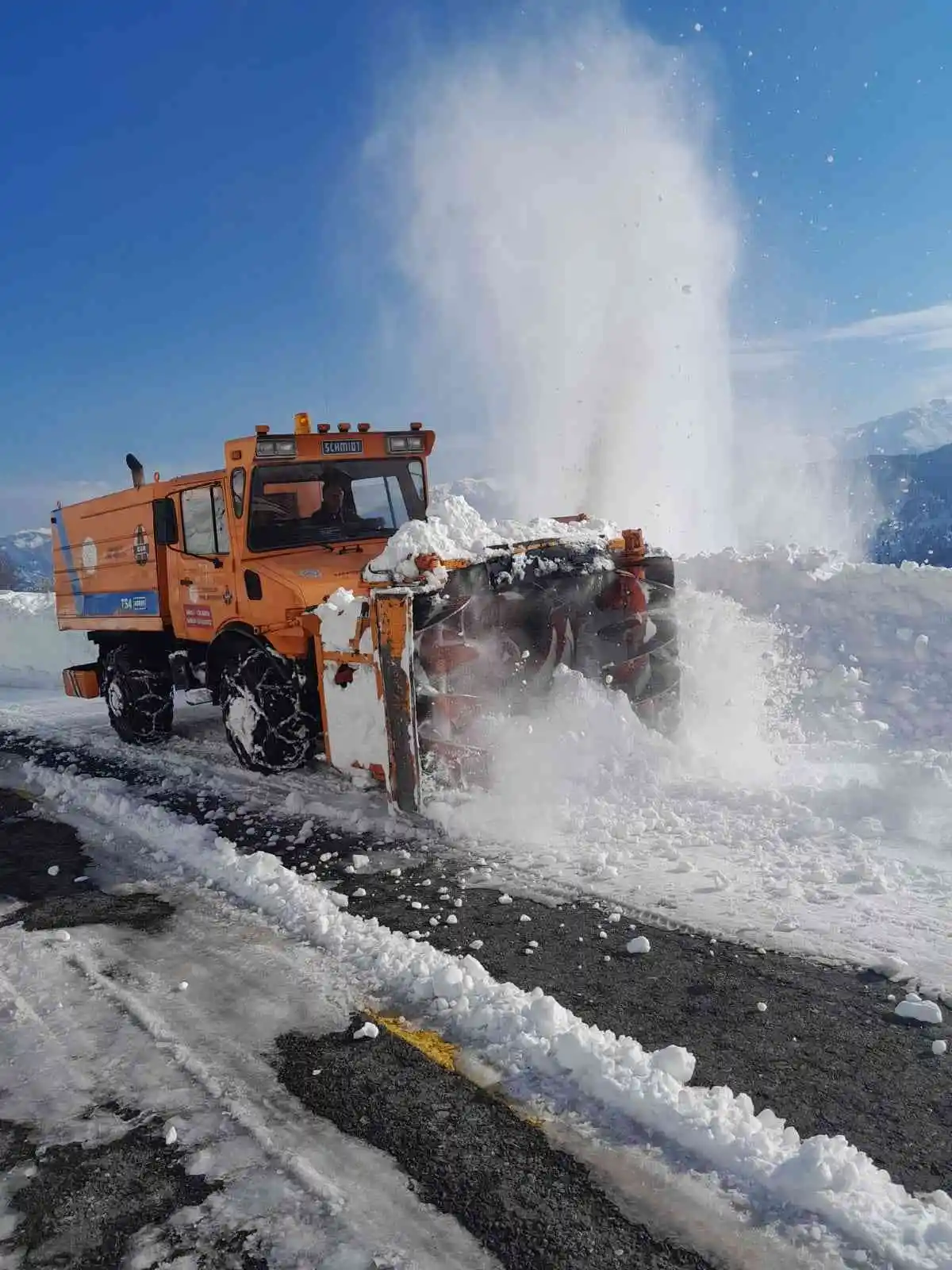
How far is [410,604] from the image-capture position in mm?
5113

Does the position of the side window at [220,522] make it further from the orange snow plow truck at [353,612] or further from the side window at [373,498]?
the side window at [373,498]

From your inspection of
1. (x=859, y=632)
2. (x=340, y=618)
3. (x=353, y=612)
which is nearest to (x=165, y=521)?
(x=340, y=618)

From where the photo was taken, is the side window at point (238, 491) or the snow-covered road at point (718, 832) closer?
the snow-covered road at point (718, 832)

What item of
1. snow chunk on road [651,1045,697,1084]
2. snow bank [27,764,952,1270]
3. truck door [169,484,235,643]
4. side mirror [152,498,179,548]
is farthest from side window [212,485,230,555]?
snow chunk on road [651,1045,697,1084]

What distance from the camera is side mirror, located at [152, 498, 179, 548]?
7090 mm

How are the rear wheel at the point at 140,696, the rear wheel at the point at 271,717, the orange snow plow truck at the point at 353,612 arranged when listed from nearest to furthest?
1. the orange snow plow truck at the point at 353,612
2. the rear wheel at the point at 271,717
3. the rear wheel at the point at 140,696

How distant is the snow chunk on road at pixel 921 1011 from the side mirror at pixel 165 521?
6.17 meters

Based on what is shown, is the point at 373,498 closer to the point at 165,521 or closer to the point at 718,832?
the point at 165,521

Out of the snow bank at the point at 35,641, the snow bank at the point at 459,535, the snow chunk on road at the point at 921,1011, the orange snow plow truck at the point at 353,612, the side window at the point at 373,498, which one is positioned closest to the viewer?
the snow chunk on road at the point at 921,1011

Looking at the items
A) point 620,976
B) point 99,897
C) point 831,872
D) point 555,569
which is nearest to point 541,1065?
point 620,976

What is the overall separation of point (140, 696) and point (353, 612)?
3.87 m

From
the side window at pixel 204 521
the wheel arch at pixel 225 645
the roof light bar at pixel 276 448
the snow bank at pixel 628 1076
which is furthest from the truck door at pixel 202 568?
the snow bank at pixel 628 1076

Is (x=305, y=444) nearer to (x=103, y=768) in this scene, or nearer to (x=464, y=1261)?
(x=103, y=768)

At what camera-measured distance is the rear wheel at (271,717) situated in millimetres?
6258
